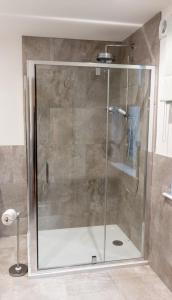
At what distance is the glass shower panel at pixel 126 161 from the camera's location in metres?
2.62

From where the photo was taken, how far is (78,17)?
7.80 ft

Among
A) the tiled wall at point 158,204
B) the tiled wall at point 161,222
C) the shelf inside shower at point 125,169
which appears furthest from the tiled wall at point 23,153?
the tiled wall at point 161,222

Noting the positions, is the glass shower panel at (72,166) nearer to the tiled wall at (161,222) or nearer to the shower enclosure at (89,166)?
the shower enclosure at (89,166)

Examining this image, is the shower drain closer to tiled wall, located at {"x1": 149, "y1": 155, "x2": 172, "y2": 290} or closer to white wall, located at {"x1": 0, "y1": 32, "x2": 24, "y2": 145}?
tiled wall, located at {"x1": 149, "y1": 155, "x2": 172, "y2": 290}

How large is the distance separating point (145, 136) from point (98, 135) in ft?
2.13

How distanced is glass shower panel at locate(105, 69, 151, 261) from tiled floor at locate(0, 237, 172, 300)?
0.90 feet

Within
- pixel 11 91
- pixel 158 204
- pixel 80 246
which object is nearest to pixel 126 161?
pixel 158 204

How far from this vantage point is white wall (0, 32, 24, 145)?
9.53ft

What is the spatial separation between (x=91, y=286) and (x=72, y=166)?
1.33 metres

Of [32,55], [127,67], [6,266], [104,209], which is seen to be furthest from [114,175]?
[32,55]

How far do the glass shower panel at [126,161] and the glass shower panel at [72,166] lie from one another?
0.34 feet

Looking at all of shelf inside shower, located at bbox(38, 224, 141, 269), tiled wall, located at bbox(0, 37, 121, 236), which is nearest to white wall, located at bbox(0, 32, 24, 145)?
tiled wall, located at bbox(0, 37, 121, 236)

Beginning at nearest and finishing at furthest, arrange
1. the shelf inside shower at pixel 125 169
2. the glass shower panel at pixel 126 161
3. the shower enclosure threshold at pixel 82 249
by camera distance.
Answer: the shower enclosure threshold at pixel 82 249, the glass shower panel at pixel 126 161, the shelf inside shower at pixel 125 169

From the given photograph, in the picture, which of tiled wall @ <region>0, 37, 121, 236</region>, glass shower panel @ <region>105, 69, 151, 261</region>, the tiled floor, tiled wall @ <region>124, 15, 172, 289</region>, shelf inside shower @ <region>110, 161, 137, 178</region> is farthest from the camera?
tiled wall @ <region>0, 37, 121, 236</region>
